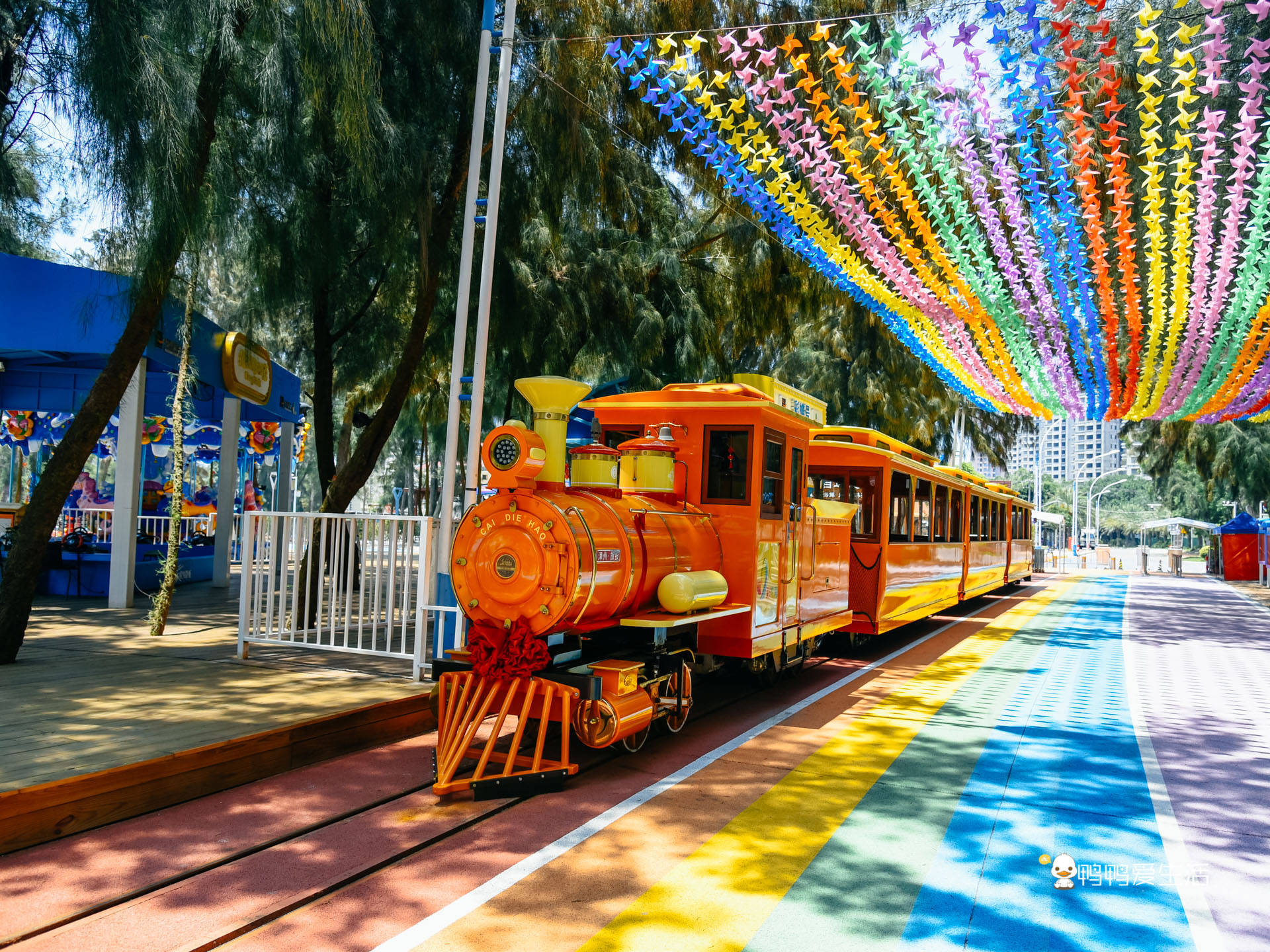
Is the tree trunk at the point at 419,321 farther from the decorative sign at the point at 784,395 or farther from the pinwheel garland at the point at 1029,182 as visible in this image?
the decorative sign at the point at 784,395

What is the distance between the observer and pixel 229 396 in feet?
47.2

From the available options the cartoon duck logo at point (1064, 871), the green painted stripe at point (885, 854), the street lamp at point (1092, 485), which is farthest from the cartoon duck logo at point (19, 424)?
the street lamp at point (1092, 485)

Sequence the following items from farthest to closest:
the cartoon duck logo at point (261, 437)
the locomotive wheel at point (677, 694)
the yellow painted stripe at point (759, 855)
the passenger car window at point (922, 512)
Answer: the cartoon duck logo at point (261, 437), the passenger car window at point (922, 512), the locomotive wheel at point (677, 694), the yellow painted stripe at point (759, 855)

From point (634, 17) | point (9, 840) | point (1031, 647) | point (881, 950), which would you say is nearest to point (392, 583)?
point (9, 840)

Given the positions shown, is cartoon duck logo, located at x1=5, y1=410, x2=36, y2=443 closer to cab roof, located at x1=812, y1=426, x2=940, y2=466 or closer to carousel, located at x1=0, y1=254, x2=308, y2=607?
carousel, located at x1=0, y1=254, x2=308, y2=607

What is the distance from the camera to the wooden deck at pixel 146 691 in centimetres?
519

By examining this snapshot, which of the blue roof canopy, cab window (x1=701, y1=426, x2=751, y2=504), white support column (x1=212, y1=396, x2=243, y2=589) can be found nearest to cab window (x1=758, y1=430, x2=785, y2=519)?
cab window (x1=701, y1=426, x2=751, y2=504)

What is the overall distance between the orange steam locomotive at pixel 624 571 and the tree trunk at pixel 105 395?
137 inches

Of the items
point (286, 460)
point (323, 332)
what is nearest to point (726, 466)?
point (323, 332)

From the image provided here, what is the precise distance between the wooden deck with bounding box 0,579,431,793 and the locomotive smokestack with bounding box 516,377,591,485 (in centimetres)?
234

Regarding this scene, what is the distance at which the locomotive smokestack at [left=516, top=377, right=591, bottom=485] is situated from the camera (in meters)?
5.94

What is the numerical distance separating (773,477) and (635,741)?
8.37 ft

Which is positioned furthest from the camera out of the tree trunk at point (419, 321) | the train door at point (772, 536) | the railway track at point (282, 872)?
the tree trunk at point (419, 321)

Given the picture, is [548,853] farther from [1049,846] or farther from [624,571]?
[1049,846]
